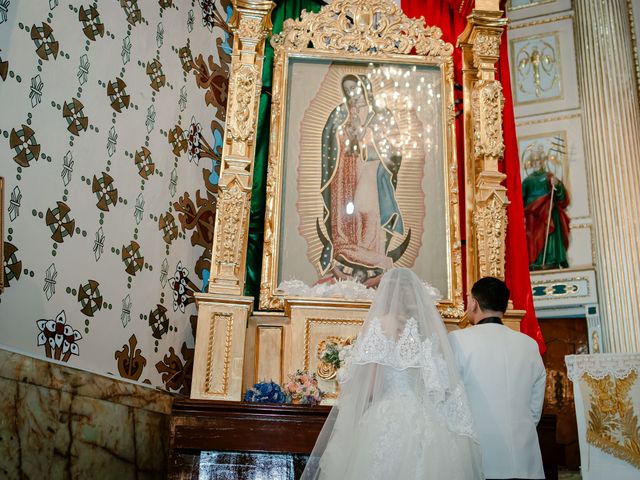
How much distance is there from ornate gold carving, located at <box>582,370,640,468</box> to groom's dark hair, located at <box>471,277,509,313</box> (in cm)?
213

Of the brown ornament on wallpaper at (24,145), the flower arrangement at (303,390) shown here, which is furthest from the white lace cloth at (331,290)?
the brown ornament on wallpaper at (24,145)

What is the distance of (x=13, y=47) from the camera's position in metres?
3.30

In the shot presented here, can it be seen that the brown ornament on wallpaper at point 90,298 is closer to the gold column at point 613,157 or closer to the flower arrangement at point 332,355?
the flower arrangement at point 332,355

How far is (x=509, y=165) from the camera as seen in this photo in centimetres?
451

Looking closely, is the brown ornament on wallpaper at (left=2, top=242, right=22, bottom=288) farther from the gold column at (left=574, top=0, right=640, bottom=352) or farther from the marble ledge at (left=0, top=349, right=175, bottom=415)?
the gold column at (left=574, top=0, right=640, bottom=352)

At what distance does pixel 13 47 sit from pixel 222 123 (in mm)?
1871

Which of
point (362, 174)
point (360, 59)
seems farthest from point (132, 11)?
point (362, 174)

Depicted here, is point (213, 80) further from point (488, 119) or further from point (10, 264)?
point (10, 264)

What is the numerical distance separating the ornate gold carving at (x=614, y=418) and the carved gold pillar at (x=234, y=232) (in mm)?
2506

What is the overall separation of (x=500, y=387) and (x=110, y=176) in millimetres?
2437

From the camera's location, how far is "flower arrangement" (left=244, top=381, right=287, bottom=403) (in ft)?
10.9

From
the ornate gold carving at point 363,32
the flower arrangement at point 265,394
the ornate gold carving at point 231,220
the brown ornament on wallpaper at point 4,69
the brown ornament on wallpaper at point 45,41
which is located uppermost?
the ornate gold carving at point 363,32

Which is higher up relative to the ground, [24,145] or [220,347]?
[24,145]

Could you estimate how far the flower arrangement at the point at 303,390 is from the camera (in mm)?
3400
